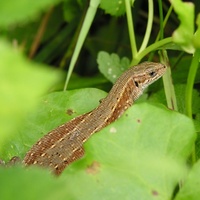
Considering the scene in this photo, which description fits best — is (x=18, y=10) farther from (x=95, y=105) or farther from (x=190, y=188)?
(x=95, y=105)

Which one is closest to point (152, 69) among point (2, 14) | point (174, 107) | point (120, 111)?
point (120, 111)

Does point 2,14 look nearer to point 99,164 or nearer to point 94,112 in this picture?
point 99,164

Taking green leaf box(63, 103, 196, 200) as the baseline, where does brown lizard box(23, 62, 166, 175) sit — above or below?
below

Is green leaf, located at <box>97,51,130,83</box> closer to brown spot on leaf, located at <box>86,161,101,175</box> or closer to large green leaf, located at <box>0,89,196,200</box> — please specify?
large green leaf, located at <box>0,89,196,200</box>

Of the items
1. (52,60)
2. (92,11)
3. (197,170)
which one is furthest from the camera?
(52,60)

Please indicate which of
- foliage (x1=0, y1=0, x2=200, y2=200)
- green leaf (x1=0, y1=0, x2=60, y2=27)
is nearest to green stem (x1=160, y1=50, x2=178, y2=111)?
foliage (x1=0, y1=0, x2=200, y2=200)

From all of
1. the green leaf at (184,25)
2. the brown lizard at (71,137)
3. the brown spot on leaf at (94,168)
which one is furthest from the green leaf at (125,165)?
the brown lizard at (71,137)

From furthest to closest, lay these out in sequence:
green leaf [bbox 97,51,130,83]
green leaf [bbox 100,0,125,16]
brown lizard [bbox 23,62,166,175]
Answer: green leaf [bbox 97,51,130,83] < green leaf [bbox 100,0,125,16] < brown lizard [bbox 23,62,166,175]
